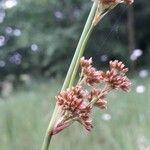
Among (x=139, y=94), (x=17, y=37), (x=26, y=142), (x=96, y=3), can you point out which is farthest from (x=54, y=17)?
(x=96, y=3)

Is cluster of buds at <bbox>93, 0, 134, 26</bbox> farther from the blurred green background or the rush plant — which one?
the blurred green background

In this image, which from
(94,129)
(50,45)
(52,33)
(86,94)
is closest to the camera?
(86,94)

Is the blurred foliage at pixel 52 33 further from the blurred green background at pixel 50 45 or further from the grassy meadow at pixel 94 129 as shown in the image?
the grassy meadow at pixel 94 129

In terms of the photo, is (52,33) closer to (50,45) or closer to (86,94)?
(50,45)

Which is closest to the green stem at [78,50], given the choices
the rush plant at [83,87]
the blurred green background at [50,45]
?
the rush plant at [83,87]

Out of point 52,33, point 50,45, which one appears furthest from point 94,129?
point 52,33

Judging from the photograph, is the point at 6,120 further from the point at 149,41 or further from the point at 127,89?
the point at 149,41
